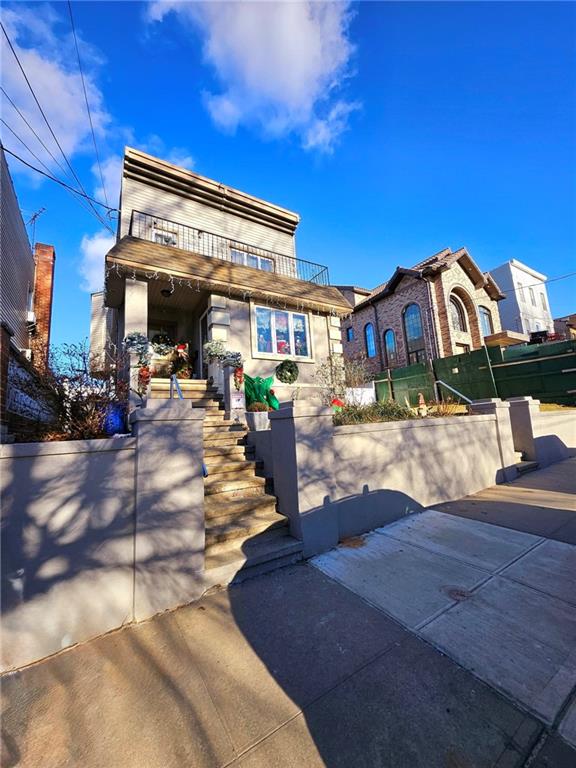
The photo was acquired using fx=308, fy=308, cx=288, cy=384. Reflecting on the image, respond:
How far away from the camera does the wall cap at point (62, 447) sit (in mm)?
2266

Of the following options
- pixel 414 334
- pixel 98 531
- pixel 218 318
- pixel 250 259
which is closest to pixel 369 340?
pixel 414 334

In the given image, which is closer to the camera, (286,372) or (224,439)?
(224,439)

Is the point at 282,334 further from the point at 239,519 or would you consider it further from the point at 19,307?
the point at 19,307

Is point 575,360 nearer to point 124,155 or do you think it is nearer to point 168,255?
point 168,255

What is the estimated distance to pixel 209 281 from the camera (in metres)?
8.25

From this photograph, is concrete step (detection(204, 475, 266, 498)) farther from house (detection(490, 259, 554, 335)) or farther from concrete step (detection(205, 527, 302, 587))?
house (detection(490, 259, 554, 335))

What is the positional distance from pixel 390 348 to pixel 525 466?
1363 centimetres

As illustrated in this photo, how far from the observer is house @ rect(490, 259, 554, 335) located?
29.4m

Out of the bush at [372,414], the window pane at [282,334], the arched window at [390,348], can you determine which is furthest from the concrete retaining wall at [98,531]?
the arched window at [390,348]

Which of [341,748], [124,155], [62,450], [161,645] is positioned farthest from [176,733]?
[124,155]

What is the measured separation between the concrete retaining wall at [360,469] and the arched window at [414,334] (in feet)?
42.2

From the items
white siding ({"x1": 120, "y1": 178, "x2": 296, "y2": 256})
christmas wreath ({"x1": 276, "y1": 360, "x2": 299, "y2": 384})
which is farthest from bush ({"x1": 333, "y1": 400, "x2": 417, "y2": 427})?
white siding ({"x1": 120, "y1": 178, "x2": 296, "y2": 256})

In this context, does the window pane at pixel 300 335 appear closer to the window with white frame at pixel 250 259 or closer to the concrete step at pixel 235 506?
the window with white frame at pixel 250 259

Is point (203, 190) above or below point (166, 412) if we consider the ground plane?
above
